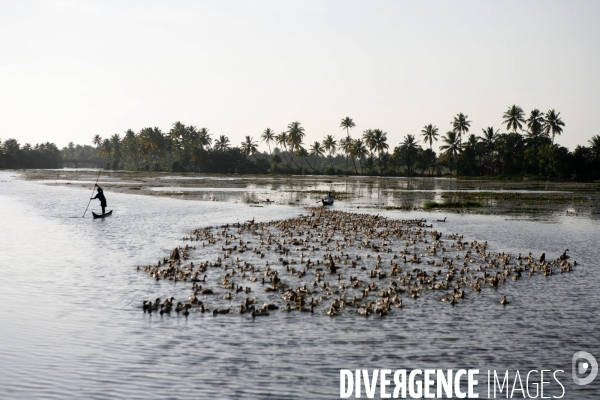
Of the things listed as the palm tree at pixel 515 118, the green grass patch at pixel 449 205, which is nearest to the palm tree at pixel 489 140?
the palm tree at pixel 515 118

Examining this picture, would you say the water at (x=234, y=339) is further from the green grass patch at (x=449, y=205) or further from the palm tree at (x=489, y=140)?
the palm tree at (x=489, y=140)

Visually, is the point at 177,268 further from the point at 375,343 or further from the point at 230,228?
the point at 230,228

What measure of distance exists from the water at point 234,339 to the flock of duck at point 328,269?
78 cm

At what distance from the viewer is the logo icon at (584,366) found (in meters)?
12.5

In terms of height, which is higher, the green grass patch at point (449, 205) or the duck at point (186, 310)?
the green grass patch at point (449, 205)

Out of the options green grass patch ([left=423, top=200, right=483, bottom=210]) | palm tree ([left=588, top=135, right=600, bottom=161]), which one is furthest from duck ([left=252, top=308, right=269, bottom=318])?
palm tree ([left=588, top=135, right=600, bottom=161])

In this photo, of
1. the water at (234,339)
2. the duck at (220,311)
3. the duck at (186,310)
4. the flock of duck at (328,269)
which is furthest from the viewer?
the flock of duck at (328,269)

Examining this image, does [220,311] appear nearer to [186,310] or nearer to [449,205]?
[186,310]

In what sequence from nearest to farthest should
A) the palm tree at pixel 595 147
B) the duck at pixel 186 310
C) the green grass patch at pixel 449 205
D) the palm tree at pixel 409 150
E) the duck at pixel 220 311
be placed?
the duck at pixel 186 310 < the duck at pixel 220 311 < the green grass patch at pixel 449 205 < the palm tree at pixel 595 147 < the palm tree at pixel 409 150

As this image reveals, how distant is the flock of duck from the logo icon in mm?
4888

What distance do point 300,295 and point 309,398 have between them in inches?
291

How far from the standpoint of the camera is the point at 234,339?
14688 millimetres

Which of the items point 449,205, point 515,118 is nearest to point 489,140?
point 515,118

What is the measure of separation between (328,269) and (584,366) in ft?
39.9
